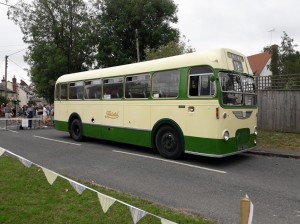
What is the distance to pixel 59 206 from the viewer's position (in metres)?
5.26

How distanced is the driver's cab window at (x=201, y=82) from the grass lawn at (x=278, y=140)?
A: 4.57 meters

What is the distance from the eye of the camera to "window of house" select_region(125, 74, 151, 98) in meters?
10.7

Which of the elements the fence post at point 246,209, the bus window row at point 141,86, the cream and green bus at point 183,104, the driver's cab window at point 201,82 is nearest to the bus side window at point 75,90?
the bus window row at point 141,86

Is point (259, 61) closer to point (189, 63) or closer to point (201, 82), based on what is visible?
point (189, 63)

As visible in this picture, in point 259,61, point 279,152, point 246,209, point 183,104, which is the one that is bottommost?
point 279,152

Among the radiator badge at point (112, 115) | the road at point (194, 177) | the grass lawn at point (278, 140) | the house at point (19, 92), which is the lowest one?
the road at point (194, 177)

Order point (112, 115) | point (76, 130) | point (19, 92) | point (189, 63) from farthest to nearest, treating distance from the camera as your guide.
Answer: point (19, 92)
point (76, 130)
point (112, 115)
point (189, 63)

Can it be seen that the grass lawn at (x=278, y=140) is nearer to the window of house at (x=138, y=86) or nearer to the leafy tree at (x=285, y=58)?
the window of house at (x=138, y=86)

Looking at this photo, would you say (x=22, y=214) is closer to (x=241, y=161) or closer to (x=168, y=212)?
(x=168, y=212)

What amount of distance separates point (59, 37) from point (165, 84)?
26286mm

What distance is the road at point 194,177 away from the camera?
561cm

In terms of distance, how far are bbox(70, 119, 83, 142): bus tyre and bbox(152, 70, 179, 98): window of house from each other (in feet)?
15.9

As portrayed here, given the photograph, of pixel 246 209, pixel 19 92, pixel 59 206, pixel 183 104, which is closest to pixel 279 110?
pixel 183 104

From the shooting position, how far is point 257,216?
5.21 m
